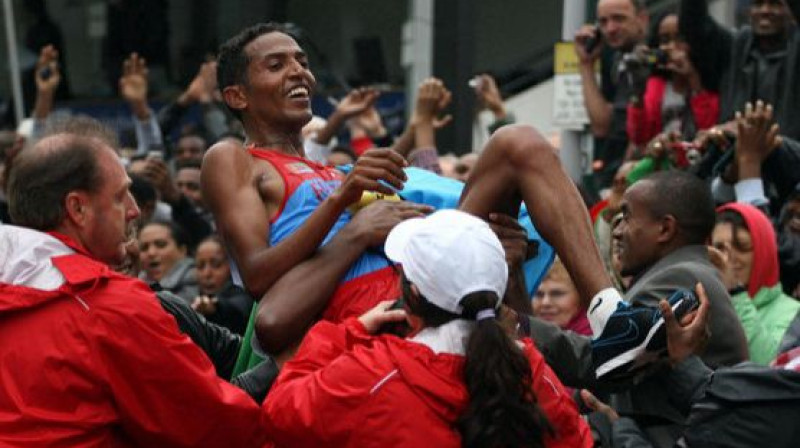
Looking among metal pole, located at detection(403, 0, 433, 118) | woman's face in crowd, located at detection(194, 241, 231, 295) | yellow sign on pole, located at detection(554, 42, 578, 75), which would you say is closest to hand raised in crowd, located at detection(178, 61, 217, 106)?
woman's face in crowd, located at detection(194, 241, 231, 295)

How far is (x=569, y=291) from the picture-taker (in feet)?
23.8

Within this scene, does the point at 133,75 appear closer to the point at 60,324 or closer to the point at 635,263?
the point at 635,263

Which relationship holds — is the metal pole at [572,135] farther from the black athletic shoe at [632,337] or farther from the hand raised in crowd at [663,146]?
the black athletic shoe at [632,337]

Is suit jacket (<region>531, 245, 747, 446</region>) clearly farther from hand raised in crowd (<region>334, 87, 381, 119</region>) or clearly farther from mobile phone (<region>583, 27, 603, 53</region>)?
hand raised in crowd (<region>334, 87, 381, 119</region>)

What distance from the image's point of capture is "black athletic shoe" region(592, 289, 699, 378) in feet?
15.6

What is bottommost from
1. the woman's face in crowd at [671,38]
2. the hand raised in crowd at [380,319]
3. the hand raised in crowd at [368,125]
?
the hand raised in crowd at [368,125]

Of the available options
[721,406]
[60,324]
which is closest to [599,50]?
[721,406]

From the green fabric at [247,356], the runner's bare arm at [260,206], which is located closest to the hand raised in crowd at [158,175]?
the green fabric at [247,356]

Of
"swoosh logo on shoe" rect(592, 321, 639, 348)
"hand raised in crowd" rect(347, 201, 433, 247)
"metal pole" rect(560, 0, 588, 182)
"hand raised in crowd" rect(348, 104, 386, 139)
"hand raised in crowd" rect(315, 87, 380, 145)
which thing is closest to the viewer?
"swoosh logo on shoe" rect(592, 321, 639, 348)

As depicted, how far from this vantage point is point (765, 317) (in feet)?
22.6

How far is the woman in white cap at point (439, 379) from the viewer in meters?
4.13

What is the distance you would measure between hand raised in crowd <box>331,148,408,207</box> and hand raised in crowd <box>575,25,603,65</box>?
4.45 m

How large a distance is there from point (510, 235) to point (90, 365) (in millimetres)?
1561

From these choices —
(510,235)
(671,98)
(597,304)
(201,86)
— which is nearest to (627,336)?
(597,304)
